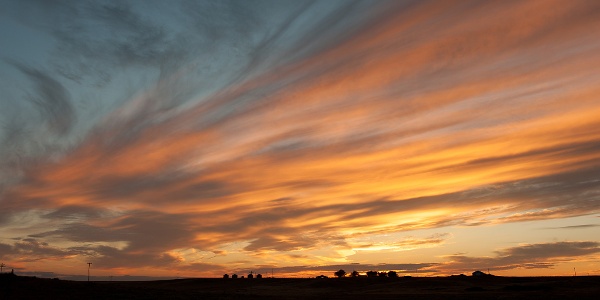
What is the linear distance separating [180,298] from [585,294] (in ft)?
184

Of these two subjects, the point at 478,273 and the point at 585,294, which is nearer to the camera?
the point at 585,294

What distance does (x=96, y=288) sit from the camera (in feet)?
267

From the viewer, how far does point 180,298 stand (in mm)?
75438

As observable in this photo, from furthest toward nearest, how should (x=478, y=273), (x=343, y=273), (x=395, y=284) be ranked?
(x=343, y=273), (x=478, y=273), (x=395, y=284)

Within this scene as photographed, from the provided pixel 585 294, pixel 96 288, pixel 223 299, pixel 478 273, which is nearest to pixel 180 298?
pixel 223 299

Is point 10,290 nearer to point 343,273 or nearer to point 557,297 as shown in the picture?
point 557,297

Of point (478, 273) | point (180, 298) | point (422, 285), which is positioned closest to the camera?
point (180, 298)

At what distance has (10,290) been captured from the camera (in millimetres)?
68562

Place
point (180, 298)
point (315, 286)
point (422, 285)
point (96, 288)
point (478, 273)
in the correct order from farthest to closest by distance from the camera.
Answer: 1. point (478, 273)
2. point (315, 286)
3. point (422, 285)
4. point (96, 288)
5. point (180, 298)

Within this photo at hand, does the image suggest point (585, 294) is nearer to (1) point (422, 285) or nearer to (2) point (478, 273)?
(1) point (422, 285)

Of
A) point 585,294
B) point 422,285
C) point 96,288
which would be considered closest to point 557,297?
point 585,294

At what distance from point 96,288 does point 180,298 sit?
51.4 feet

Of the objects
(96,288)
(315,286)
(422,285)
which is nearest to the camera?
(96,288)

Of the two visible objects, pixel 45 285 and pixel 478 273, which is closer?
pixel 45 285
